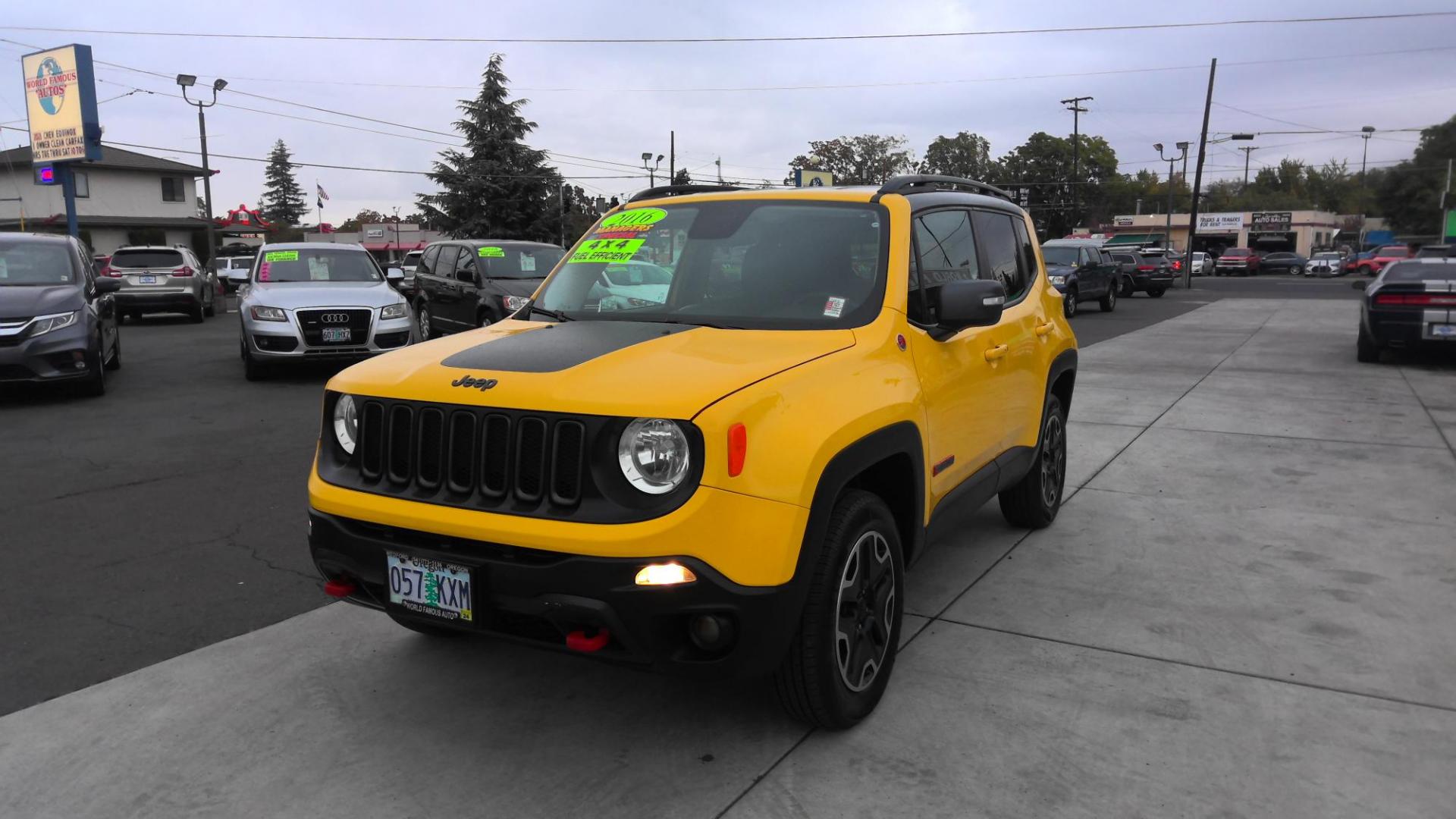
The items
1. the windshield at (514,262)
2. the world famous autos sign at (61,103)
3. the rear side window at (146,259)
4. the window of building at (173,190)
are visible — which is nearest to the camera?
the windshield at (514,262)

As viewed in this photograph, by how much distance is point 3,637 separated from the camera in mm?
4121

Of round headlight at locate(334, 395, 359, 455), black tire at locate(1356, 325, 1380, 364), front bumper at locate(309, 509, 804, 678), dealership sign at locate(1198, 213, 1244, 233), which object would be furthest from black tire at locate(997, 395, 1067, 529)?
dealership sign at locate(1198, 213, 1244, 233)

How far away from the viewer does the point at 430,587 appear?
302cm

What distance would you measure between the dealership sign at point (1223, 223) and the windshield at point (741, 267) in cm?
9656

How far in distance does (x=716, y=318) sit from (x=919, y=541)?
1113 millimetres

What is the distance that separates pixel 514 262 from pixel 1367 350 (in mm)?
11542

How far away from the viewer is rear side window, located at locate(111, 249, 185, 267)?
20.9 metres

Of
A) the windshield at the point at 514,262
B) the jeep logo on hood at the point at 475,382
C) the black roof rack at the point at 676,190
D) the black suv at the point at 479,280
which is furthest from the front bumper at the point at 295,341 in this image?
the jeep logo on hood at the point at 475,382

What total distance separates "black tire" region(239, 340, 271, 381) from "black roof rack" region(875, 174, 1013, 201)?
9.04 m

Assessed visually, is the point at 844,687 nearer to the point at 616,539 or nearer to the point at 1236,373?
the point at 616,539

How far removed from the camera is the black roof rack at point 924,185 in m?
4.16

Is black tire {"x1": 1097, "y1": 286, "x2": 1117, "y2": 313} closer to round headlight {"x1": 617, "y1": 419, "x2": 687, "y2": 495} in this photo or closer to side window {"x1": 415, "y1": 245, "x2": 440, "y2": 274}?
side window {"x1": 415, "y1": 245, "x2": 440, "y2": 274}

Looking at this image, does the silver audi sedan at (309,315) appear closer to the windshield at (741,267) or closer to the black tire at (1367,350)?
the windshield at (741,267)

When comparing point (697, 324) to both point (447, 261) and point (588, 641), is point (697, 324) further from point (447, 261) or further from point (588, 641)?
point (447, 261)
